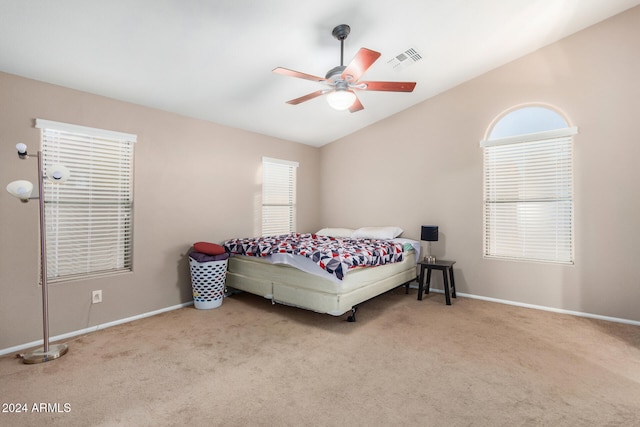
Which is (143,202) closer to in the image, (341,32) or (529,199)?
(341,32)

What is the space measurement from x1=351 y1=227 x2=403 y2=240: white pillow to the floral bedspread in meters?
0.43

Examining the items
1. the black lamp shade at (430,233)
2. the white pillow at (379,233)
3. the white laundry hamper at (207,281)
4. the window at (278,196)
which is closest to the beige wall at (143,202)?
the window at (278,196)

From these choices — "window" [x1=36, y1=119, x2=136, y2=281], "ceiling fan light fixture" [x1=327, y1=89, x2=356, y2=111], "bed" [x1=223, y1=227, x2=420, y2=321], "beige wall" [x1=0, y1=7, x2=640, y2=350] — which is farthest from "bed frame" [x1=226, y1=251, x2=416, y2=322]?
"ceiling fan light fixture" [x1=327, y1=89, x2=356, y2=111]

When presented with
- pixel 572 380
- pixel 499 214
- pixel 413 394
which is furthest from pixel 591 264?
pixel 413 394

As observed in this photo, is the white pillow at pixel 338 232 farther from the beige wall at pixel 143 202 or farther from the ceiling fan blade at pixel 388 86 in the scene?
the ceiling fan blade at pixel 388 86

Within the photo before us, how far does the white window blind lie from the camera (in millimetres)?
3408

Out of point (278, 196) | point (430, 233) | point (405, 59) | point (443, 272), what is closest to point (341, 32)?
point (405, 59)

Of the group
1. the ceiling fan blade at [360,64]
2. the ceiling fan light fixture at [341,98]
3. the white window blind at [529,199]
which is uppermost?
the ceiling fan blade at [360,64]

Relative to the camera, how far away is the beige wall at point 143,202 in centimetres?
250

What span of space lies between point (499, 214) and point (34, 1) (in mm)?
4820

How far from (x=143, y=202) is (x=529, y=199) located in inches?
179

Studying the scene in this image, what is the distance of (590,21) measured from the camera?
10.3 ft

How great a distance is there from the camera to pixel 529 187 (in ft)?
11.9

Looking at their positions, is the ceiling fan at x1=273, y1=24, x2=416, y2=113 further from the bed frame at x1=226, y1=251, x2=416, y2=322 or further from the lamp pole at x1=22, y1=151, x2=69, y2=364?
the lamp pole at x1=22, y1=151, x2=69, y2=364
